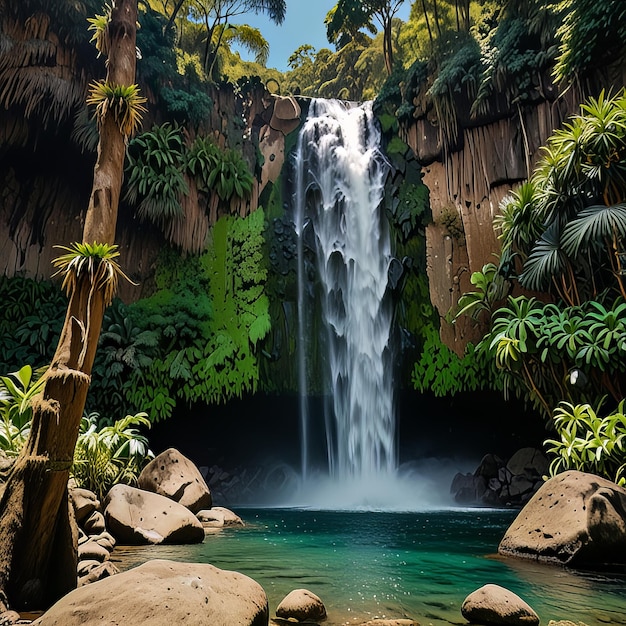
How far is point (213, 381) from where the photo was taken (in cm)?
1471

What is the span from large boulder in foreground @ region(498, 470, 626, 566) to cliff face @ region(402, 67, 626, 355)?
8023mm

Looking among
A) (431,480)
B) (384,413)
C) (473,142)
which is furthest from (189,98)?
(431,480)

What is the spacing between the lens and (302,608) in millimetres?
3795

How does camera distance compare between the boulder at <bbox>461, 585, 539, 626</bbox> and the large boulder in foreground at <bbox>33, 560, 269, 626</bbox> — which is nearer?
the large boulder in foreground at <bbox>33, 560, 269, 626</bbox>

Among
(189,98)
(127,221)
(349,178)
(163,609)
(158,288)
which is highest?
(189,98)

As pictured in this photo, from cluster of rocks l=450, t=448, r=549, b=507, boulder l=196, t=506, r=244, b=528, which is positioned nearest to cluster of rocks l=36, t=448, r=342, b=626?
boulder l=196, t=506, r=244, b=528

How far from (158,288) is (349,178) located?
21.6 feet

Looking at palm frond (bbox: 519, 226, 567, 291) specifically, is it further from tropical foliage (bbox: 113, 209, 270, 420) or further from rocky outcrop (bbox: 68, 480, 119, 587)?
rocky outcrop (bbox: 68, 480, 119, 587)

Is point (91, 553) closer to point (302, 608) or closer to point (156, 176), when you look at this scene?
point (302, 608)

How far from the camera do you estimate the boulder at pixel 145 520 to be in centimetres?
681

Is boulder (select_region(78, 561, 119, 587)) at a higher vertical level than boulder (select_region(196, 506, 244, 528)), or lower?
higher

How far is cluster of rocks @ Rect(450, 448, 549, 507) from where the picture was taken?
13.7 meters

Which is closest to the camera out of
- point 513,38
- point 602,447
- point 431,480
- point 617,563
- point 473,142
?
point 617,563

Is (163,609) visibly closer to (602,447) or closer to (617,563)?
(617,563)
